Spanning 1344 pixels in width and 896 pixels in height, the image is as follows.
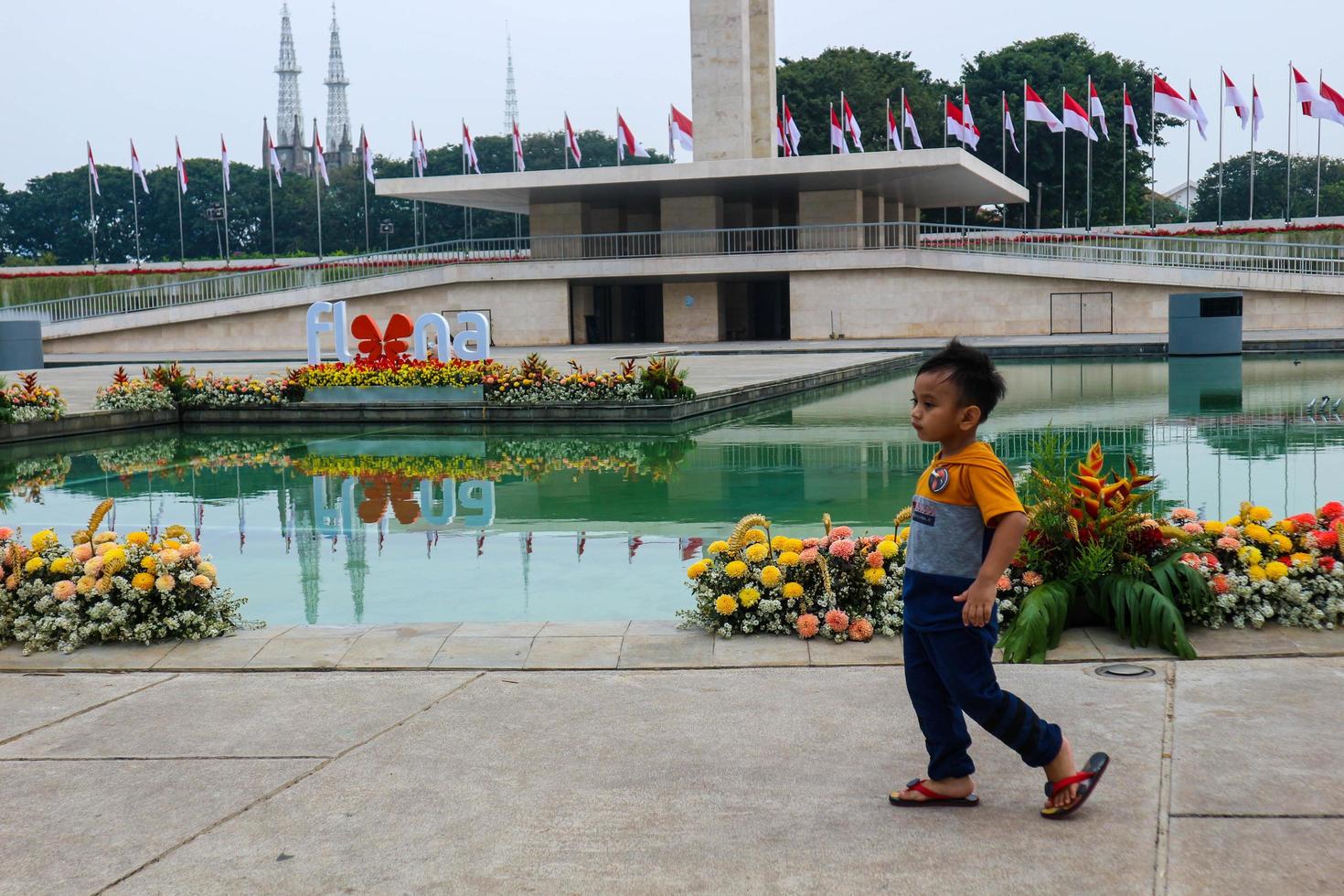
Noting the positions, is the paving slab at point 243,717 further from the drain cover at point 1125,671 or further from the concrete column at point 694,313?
the concrete column at point 694,313

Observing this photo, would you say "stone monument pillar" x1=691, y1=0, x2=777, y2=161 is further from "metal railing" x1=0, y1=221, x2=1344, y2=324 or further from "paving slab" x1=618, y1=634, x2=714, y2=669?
"paving slab" x1=618, y1=634, x2=714, y2=669

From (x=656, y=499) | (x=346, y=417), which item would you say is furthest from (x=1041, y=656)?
(x=346, y=417)

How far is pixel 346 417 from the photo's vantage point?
68.3 feet

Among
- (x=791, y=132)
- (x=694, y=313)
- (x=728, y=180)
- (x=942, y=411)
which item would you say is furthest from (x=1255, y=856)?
(x=791, y=132)

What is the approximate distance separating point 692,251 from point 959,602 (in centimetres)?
4480

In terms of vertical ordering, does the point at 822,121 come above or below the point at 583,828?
above

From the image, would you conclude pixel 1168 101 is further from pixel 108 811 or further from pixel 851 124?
pixel 108 811

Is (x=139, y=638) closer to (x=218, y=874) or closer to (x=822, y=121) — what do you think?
(x=218, y=874)

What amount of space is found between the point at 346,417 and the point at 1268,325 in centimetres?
3236

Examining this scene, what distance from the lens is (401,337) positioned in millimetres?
22625

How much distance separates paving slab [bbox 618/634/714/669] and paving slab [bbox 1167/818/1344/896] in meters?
2.53

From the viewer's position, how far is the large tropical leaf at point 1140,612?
231 inches

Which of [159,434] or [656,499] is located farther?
[159,434]

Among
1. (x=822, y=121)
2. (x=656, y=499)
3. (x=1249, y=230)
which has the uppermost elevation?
(x=822, y=121)
